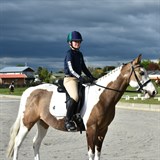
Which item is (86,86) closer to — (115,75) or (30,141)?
(115,75)

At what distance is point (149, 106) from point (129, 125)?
32.0 feet

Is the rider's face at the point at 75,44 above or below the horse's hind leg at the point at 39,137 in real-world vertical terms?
above

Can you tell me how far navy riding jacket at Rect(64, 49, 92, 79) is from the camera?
719cm

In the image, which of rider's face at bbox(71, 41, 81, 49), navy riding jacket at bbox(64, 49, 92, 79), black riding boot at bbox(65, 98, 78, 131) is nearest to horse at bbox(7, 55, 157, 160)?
black riding boot at bbox(65, 98, 78, 131)

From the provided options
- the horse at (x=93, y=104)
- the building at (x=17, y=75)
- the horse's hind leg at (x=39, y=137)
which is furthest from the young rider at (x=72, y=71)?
→ the building at (x=17, y=75)

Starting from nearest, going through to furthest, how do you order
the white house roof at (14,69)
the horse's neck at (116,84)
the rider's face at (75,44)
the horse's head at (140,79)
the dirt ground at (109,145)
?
1. the horse's head at (140,79)
2. the horse's neck at (116,84)
3. the rider's face at (75,44)
4. the dirt ground at (109,145)
5. the white house roof at (14,69)

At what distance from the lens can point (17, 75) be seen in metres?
128

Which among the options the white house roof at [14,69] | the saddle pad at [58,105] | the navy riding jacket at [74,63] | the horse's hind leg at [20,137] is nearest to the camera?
the navy riding jacket at [74,63]

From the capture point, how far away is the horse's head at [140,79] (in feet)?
22.3

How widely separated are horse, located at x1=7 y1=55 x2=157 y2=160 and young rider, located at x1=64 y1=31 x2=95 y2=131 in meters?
0.22

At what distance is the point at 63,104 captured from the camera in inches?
295

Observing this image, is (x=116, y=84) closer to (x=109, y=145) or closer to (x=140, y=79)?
(x=140, y=79)

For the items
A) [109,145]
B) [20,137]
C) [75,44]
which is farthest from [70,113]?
[109,145]

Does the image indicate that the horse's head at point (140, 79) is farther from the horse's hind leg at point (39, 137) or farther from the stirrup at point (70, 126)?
the horse's hind leg at point (39, 137)
